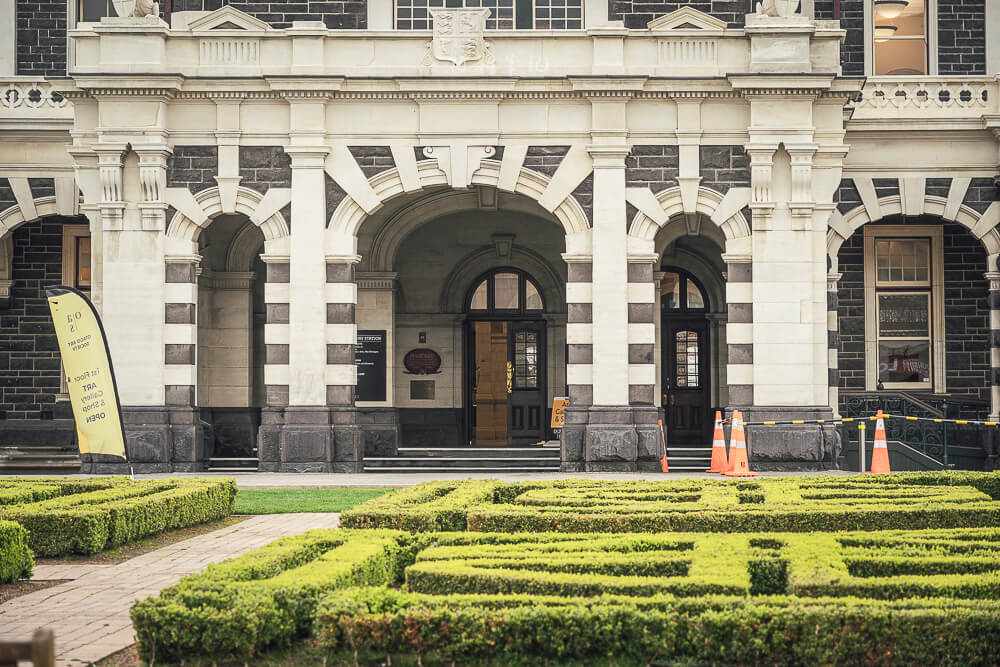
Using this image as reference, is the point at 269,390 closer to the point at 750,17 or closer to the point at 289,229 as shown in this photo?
the point at 289,229

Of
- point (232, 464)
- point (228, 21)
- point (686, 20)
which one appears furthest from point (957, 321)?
point (228, 21)

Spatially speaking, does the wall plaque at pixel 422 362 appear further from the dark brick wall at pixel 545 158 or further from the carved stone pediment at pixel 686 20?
the carved stone pediment at pixel 686 20

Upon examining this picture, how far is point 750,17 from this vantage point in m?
20.7

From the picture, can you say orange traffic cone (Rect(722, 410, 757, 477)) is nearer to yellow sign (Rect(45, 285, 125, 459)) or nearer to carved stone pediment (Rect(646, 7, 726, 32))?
carved stone pediment (Rect(646, 7, 726, 32))

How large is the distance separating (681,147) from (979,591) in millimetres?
14674

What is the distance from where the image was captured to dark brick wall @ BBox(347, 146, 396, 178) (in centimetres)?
A: 2069

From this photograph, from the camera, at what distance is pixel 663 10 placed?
77.4ft

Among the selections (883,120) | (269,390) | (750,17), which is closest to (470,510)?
(269,390)

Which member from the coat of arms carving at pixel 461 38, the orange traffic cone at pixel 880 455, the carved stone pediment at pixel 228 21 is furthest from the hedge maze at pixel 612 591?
the carved stone pediment at pixel 228 21

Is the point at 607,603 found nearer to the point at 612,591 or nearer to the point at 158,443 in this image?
the point at 612,591

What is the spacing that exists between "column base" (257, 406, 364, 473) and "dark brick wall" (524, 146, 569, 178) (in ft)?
16.6

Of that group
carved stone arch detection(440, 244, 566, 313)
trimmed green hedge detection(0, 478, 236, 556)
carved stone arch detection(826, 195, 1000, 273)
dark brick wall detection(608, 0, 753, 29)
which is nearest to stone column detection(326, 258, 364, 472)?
carved stone arch detection(440, 244, 566, 313)

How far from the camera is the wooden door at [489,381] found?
26.2 m

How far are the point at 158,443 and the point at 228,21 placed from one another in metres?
7.76
